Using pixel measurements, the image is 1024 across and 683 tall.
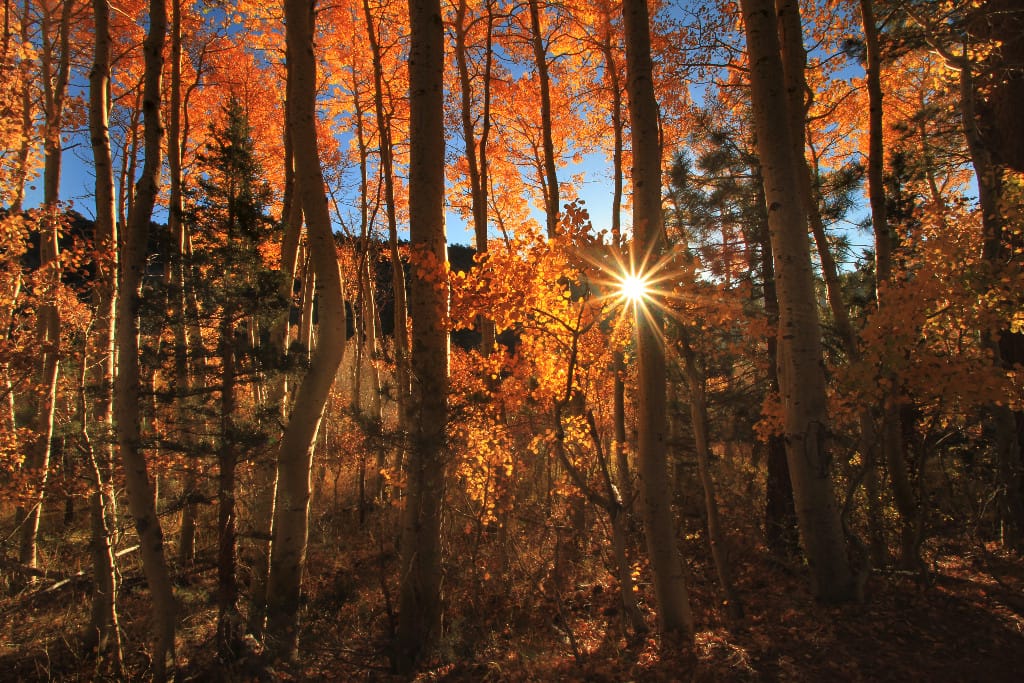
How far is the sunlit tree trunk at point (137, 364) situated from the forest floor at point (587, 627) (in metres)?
0.91

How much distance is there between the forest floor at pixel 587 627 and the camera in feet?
12.3

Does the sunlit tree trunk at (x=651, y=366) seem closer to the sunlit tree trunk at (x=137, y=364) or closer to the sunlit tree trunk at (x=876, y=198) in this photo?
the sunlit tree trunk at (x=876, y=198)

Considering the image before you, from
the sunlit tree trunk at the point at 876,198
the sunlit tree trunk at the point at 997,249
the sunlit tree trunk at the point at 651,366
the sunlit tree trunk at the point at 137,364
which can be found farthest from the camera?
the sunlit tree trunk at the point at 876,198

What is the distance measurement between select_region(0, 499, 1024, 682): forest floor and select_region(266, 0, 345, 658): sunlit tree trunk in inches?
25.8

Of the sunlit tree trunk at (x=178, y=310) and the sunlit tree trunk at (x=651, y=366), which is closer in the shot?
the sunlit tree trunk at (x=651, y=366)

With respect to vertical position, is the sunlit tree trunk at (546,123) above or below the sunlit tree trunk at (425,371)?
above

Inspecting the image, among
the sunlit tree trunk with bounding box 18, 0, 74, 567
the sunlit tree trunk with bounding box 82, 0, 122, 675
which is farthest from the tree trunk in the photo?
the sunlit tree trunk with bounding box 18, 0, 74, 567

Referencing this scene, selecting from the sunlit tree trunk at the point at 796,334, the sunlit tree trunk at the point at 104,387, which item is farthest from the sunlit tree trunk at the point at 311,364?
the sunlit tree trunk at the point at 796,334

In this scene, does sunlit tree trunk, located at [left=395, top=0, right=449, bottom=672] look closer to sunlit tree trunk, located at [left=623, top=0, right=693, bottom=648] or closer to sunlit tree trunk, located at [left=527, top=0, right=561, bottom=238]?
sunlit tree trunk, located at [left=623, top=0, right=693, bottom=648]

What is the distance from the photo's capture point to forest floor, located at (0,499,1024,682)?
12.3 ft

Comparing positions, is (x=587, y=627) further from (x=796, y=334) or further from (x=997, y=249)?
(x=997, y=249)

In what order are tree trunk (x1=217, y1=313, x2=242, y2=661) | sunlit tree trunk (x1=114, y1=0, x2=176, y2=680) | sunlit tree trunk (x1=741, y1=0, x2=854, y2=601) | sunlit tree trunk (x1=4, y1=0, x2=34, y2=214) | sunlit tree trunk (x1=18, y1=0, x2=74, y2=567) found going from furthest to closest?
sunlit tree trunk (x1=4, y1=0, x2=34, y2=214) → sunlit tree trunk (x1=18, y1=0, x2=74, y2=567) → tree trunk (x1=217, y1=313, x2=242, y2=661) → sunlit tree trunk (x1=114, y1=0, x2=176, y2=680) → sunlit tree trunk (x1=741, y1=0, x2=854, y2=601)

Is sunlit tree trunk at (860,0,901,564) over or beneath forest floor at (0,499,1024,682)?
over

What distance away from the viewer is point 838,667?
3.55 metres
